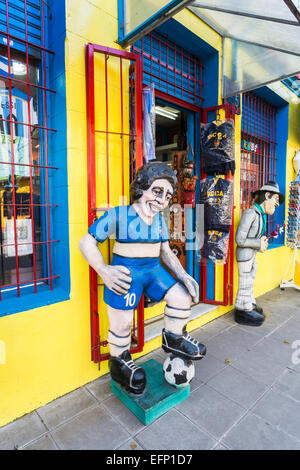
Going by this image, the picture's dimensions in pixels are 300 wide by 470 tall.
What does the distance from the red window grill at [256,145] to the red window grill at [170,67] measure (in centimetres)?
123

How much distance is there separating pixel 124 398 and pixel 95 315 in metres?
0.68

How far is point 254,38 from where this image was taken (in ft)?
9.42

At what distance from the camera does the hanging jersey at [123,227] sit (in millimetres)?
1814

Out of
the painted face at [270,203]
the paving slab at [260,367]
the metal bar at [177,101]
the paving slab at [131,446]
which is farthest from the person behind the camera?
the painted face at [270,203]

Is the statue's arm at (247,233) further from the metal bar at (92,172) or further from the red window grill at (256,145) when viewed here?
the metal bar at (92,172)

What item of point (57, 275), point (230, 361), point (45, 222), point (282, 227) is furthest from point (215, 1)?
point (282, 227)

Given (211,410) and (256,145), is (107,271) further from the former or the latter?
(256,145)

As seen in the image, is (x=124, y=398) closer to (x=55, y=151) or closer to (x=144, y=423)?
(x=144, y=423)

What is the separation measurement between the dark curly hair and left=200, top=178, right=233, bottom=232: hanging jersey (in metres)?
1.56

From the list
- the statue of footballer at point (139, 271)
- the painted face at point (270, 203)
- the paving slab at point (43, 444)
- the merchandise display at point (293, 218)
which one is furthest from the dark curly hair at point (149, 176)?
the merchandise display at point (293, 218)

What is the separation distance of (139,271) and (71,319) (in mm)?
766

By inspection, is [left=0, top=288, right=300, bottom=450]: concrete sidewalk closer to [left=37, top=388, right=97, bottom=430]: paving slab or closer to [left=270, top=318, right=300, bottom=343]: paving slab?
[left=37, top=388, right=97, bottom=430]: paving slab

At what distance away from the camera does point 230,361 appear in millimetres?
2682

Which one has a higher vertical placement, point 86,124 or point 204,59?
point 204,59
